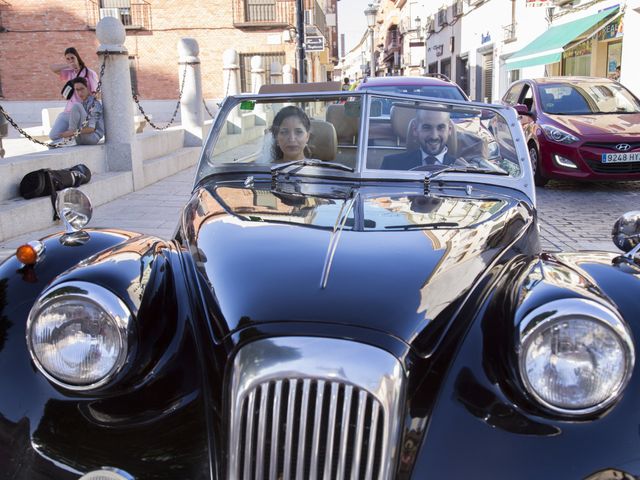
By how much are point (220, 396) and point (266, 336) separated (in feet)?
0.72

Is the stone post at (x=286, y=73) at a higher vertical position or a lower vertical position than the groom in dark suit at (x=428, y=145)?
higher

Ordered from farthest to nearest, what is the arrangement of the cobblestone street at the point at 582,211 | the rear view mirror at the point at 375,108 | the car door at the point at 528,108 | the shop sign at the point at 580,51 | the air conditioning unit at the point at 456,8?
1. the air conditioning unit at the point at 456,8
2. the shop sign at the point at 580,51
3. the car door at the point at 528,108
4. the cobblestone street at the point at 582,211
5. the rear view mirror at the point at 375,108

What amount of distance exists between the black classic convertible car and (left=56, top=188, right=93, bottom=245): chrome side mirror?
199mm

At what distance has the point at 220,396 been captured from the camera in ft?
6.13

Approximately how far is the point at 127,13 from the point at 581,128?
86.6ft

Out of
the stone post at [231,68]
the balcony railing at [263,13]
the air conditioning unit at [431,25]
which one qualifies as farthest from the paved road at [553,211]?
the air conditioning unit at [431,25]

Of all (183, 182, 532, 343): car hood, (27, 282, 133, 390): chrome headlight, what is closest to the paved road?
(183, 182, 532, 343): car hood

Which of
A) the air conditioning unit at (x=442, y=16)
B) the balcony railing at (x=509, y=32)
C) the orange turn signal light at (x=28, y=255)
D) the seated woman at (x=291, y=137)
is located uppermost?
the air conditioning unit at (x=442, y=16)

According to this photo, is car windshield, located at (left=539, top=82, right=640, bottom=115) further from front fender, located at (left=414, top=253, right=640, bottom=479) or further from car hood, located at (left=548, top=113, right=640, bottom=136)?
front fender, located at (left=414, top=253, right=640, bottom=479)

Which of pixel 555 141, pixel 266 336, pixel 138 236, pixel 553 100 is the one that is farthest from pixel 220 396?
pixel 553 100

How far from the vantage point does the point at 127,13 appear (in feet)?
102

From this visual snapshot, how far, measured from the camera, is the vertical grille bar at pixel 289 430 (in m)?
1.72

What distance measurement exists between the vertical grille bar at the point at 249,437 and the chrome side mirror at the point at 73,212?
4.09 feet

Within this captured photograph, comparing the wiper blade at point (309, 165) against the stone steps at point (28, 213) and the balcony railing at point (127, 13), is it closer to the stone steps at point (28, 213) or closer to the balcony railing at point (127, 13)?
the stone steps at point (28, 213)
